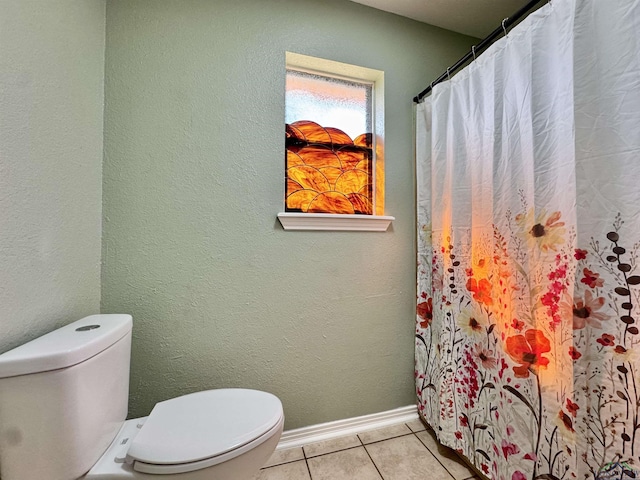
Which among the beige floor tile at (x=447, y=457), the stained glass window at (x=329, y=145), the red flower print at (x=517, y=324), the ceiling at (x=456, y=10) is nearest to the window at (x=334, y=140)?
the stained glass window at (x=329, y=145)

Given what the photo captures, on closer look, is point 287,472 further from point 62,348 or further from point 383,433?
point 62,348

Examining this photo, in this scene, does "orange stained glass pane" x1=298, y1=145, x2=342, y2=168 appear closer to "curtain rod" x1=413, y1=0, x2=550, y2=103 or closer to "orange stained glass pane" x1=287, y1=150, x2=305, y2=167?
"orange stained glass pane" x1=287, y1=150, x2=305, y2=167

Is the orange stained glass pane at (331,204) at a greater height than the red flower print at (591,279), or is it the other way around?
the orange stained glass pane at (331,204)

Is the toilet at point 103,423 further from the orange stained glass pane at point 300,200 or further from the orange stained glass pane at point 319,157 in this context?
the orange stained glass pane at point 319,157

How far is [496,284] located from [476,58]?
3.11 feet

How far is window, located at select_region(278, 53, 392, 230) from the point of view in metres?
1.38

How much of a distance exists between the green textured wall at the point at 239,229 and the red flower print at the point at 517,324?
1.80 ft

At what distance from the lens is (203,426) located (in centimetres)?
80

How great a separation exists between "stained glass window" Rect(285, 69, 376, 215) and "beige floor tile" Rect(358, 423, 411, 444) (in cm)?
117

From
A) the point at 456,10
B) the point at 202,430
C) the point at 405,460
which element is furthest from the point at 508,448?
the point at 456,10

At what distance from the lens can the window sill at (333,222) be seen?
1.23m

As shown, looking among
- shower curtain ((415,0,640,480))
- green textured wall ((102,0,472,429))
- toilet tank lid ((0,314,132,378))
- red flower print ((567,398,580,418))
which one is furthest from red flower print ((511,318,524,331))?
toilet tank lid ((0,314,132,378))

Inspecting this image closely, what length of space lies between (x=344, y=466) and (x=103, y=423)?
0.95 metres

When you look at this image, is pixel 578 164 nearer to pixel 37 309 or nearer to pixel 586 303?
pixel 586 303
